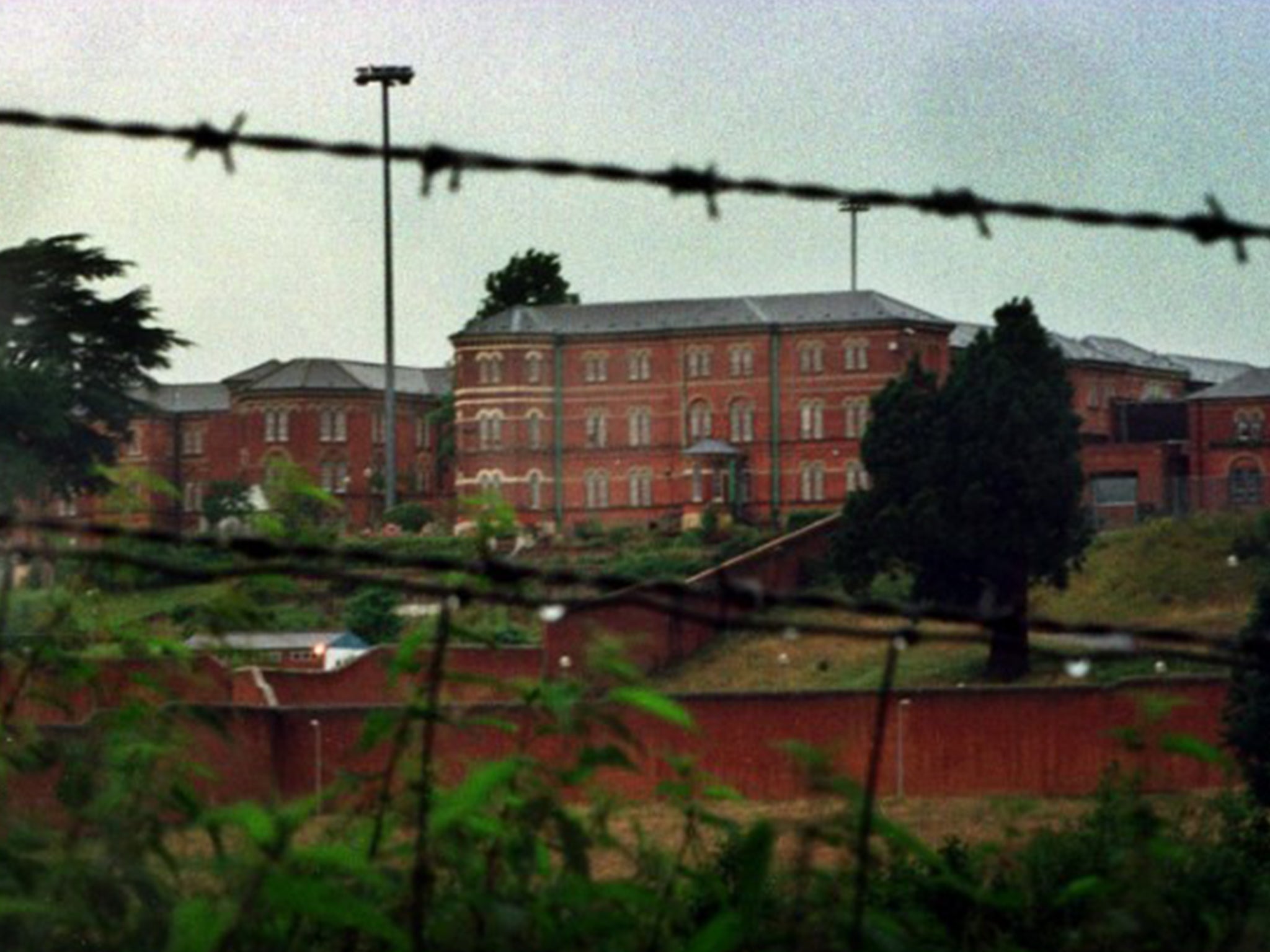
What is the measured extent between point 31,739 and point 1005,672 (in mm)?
41593

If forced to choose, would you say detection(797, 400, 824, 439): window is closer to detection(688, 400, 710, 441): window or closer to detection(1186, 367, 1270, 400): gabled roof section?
detection(688, 400, 710, 441): window

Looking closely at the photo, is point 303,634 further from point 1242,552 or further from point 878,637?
point 878,637

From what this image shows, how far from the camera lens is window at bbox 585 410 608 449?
69750 millimetres

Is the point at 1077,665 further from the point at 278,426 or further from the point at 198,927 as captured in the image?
the point at 278,426

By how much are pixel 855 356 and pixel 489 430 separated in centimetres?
764

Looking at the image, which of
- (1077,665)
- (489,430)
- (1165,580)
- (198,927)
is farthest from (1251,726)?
(489,430)

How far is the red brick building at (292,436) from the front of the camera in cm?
7581

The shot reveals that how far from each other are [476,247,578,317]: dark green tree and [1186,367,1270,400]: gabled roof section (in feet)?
53.4

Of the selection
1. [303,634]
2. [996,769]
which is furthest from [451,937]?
[303,634]

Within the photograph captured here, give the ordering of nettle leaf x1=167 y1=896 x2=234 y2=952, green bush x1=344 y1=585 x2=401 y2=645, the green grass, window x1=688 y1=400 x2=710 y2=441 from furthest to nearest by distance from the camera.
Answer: window x1=688 y1=400 x2=710 y2=441 < green bush x1=344 y1=585 x2=401 y2=645 < the green grass < nettle leaf x1=167 y1=896 x2=234 y2=952

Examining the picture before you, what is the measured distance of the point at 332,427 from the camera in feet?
252

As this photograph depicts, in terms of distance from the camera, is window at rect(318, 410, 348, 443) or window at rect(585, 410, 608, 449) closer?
window at rect(585, 410, 608, 449)

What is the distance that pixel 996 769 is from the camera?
32062mm

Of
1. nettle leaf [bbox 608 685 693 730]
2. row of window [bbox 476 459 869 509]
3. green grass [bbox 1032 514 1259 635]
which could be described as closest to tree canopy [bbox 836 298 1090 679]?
green grass [bbox 1032 514 1259 635]
